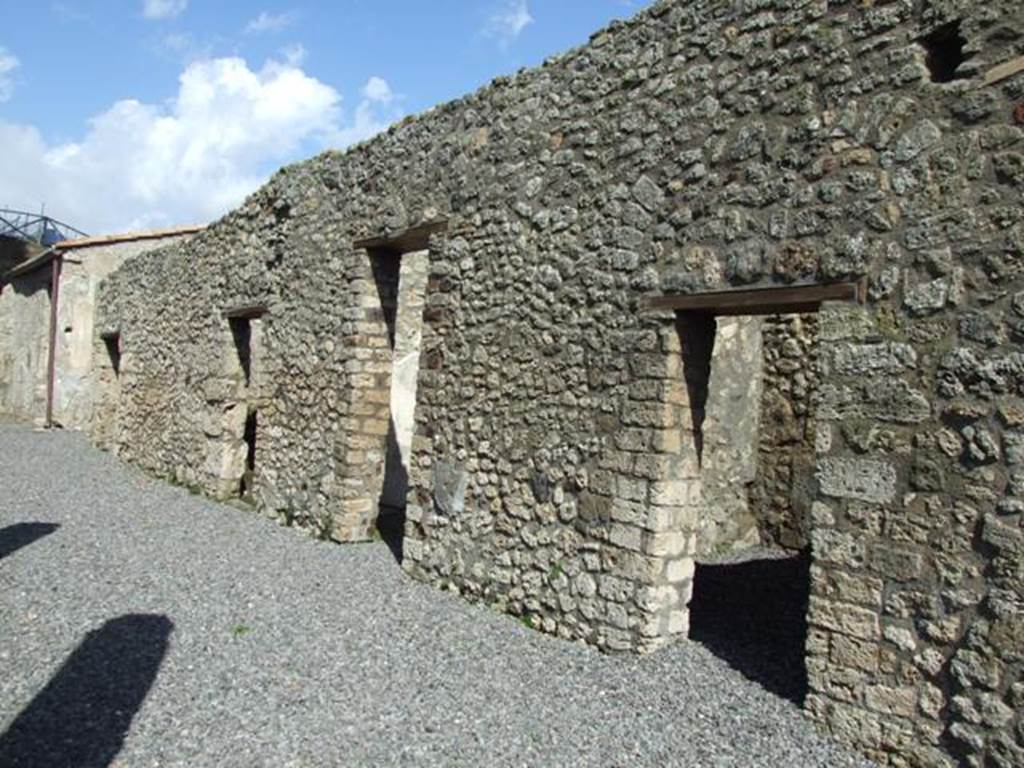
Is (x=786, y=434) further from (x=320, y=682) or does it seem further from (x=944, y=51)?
(x=320, y=682)

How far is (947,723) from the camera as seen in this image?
10.7 feet

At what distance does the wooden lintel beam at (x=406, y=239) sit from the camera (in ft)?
21.4

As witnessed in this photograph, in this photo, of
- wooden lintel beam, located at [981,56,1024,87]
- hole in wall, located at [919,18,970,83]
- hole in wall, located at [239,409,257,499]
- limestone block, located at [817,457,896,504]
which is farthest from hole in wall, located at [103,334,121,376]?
wooden lintel beam, located at [981,56,1024,87]

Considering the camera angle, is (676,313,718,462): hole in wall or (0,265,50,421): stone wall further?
(0,265,50,421): stone wall

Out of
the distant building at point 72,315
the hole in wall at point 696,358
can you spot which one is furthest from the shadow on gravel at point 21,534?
the distant building at point 72,315

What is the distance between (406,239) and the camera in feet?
22.8

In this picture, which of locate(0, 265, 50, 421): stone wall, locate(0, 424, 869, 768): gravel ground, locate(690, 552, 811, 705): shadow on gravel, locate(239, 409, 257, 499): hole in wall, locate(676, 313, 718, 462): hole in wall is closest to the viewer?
locate(0, 424, 869, 768): gravel ground

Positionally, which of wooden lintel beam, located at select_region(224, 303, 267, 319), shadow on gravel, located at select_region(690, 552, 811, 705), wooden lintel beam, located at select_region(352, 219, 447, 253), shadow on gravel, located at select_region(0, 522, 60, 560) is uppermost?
wooden lintel beam, located at select_region(352, 219, 447, 253)

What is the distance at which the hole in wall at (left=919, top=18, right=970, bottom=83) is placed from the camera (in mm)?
3562

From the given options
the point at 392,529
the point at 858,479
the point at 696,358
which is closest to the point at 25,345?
the point at 392,529

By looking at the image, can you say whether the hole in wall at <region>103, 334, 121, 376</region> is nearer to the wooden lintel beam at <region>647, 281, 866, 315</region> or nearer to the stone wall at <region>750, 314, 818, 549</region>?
the stone wall at <region>750, 314, 818, 549</region>

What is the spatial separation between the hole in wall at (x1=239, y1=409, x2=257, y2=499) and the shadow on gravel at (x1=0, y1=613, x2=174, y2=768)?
429 centimetres

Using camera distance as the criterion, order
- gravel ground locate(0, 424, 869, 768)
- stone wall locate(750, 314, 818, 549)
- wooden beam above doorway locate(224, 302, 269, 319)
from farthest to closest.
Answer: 1. wooden beam above doorway locate(224, 302, 269, 319)
2. stone wall locate(750, 314, 818, 549)
3. gravel ground locate(0, 424, 869, 768)

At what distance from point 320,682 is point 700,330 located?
2.89m
